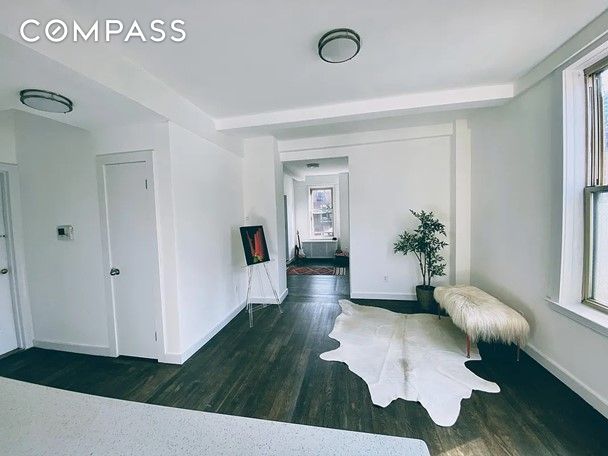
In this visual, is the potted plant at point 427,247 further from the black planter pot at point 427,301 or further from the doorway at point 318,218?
the doorway at point 318,218

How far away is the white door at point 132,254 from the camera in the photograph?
2557 millimetres

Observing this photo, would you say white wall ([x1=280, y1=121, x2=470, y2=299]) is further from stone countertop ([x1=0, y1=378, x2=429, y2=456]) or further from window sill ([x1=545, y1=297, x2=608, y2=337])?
stone countertop ([x1=0, y1=378, x2=429, y2=456])

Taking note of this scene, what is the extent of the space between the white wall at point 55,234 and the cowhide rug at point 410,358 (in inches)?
106

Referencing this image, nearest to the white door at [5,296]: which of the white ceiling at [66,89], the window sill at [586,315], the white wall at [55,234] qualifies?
the white wall at [55,234]

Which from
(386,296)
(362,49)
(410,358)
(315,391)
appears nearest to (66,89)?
(362,49)

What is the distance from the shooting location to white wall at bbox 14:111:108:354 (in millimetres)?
2701

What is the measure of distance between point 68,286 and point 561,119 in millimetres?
5082

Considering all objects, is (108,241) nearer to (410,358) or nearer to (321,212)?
(410,358)

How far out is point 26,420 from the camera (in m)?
0.80

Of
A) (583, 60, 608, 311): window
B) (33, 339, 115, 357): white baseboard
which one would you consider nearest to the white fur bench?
(583, 60, 608, 311): window

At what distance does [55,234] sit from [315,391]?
3254 millimetres

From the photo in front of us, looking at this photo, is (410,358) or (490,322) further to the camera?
(410,358)

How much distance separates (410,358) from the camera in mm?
2500

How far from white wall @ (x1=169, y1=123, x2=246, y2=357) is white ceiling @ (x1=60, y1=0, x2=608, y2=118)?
0.69 meters
